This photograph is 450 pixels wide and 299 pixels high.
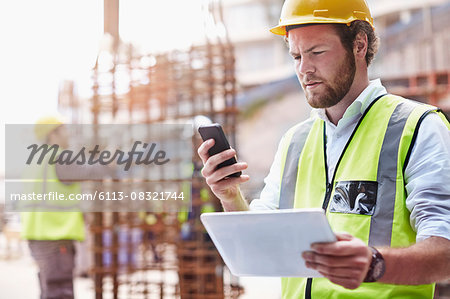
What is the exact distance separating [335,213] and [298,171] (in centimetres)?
20

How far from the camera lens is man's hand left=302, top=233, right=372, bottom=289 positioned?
32.8 inches

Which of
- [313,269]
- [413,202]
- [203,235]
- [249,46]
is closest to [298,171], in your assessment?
[413,202]

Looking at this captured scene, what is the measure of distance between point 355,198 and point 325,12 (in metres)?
0.46

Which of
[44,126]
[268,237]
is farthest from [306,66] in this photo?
[44,126]

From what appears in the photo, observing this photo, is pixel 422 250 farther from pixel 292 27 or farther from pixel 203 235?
pixel 203 235

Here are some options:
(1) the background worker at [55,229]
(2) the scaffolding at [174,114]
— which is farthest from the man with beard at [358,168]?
(1) the background worker at [55,229]

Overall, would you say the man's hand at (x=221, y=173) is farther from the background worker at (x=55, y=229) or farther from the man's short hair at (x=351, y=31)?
the background worker at (x=55, y=229)

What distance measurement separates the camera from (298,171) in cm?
134

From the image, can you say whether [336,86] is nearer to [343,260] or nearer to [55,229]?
[343,260]

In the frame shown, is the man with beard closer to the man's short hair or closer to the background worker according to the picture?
the man's short hair

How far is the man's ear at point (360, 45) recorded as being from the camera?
1284 mm

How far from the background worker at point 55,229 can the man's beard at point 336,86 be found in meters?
2.31

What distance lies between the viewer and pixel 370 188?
3.71 ft

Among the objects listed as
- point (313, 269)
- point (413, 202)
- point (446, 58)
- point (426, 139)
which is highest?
point (446, 58)
